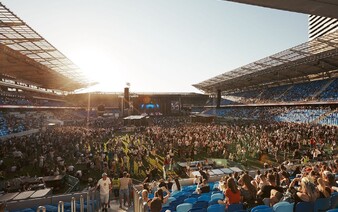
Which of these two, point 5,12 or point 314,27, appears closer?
point 5,12

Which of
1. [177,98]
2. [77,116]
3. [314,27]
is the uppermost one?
[314,27]

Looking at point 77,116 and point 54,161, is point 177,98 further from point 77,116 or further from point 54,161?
point 54,161

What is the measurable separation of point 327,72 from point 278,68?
8097 millimetres

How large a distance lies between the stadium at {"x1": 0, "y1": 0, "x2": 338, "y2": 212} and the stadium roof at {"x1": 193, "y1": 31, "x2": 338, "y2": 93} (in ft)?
0.53

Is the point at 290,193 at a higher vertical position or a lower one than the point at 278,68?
lower

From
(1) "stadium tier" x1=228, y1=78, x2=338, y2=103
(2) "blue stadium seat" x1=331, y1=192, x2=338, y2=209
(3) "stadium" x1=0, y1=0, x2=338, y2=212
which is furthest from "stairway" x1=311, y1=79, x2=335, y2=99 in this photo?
(2) "blue stadium seat" x1=331, y1=192, x2=338, y2=209

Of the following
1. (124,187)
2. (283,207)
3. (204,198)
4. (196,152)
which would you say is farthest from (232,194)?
(196,152)

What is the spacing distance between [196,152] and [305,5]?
60.6 ft

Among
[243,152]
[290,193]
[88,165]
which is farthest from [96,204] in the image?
[243,152]

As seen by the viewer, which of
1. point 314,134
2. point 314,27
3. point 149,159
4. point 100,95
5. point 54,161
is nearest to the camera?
point 54,161

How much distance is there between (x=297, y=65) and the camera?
3503cm

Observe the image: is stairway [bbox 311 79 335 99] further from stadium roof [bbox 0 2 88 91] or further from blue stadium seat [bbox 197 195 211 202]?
stadium roof [bbox 0 2 88 91]

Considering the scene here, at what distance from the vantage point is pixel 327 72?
125 ft

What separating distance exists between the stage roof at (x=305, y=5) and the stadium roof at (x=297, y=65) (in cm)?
2529
